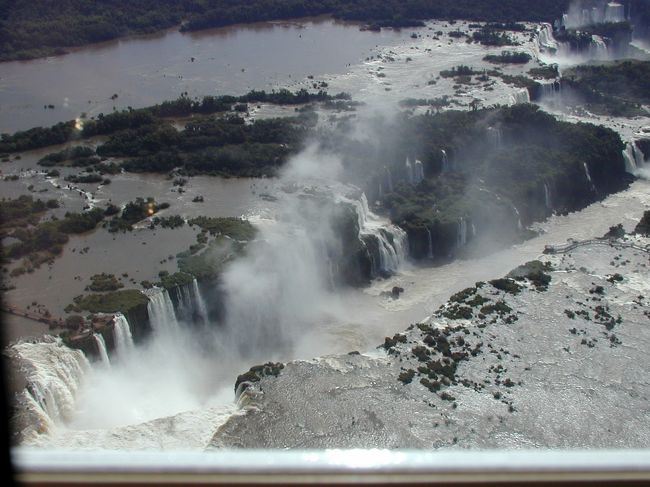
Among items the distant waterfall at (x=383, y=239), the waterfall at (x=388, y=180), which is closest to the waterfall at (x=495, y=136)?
the waterfall at (x=388, y=180)

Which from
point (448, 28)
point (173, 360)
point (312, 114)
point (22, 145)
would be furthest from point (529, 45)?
point (173, 360)

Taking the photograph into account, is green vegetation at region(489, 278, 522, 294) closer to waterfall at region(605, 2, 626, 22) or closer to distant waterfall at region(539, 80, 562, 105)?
distant waterfall at region(539, 80, 562, 105)

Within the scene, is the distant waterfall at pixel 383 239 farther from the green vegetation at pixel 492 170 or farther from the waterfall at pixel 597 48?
the waterfall at pixel 597 48

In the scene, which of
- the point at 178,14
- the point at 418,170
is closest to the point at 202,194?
the point at 418,170

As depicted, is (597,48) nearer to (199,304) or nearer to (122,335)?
(199,304)

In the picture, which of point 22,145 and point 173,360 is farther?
point 22,145

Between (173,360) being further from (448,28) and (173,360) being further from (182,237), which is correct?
(448,28)
